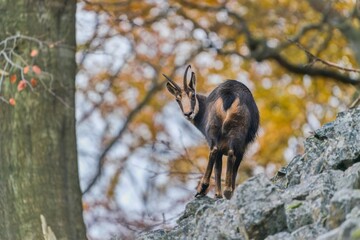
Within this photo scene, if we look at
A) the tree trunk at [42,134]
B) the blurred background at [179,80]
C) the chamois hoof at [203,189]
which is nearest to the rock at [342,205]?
the chamois hoof at [203,189]

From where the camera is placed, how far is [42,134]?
12977 mm

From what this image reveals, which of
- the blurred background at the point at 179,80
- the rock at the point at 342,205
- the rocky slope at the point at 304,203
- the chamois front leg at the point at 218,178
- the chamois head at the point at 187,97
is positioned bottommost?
the rock at the point at 342,205

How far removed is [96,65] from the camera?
2802 cm

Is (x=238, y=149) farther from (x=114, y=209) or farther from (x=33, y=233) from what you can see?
(x=114, y=209)

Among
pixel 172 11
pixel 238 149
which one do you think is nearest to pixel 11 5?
pixel 238 149

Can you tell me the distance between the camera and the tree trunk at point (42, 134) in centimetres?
1248

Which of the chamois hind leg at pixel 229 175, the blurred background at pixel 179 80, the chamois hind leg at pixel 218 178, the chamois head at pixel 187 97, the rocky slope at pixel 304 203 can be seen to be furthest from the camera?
the blurred background at pixel 179 80

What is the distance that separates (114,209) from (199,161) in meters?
2.76

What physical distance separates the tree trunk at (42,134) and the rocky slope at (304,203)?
2.95m

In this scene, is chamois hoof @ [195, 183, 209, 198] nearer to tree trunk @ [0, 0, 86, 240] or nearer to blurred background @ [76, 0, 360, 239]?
tree trunk @ [0, 0, 86, 240]

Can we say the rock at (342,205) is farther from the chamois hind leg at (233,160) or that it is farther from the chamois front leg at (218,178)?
the chamois front leg at (218,178)

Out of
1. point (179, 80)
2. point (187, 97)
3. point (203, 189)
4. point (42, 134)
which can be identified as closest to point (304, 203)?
point (203, 189)

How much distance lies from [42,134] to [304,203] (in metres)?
5.32

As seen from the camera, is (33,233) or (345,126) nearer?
(345,126)
